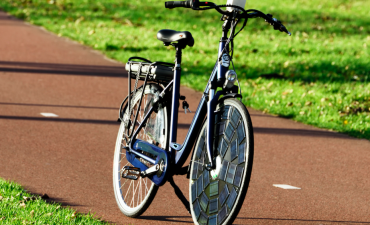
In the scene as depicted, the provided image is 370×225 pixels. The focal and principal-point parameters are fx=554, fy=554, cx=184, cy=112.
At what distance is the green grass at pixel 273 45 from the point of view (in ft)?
28.7

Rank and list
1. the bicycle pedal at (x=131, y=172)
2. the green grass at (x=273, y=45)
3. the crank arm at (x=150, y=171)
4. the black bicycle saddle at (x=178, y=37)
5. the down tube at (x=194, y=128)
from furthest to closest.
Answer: the green grass at (x=273, y=45)
the bicycle pedal at (x=131, y=172)
the crank arm at (x=150, y=171)
the black bicycle saddle at (x=178, y=37)
the down tube at (x=194, y=128)

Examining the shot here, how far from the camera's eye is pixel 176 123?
12.8 ft

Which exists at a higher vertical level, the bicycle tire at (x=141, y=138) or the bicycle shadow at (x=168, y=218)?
the bicycle tire at (x=141, y=138)

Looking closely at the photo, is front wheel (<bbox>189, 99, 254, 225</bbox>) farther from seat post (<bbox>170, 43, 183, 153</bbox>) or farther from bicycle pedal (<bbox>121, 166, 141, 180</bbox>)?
bicycle pedal (<bbox>121, 166, 141, 180</bbox>)

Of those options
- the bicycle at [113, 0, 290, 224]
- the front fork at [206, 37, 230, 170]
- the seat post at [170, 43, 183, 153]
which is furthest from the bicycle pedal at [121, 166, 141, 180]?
the front fork at [206, 37, 230, 170]

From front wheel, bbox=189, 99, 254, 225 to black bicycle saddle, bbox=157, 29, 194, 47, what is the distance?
2.00 ft

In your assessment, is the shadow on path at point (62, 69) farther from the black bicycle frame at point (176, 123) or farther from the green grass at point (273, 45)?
the black bicycle frame at point (176, 123)

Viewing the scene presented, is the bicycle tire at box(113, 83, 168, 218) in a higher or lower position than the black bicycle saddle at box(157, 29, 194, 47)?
lower

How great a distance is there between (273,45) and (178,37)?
9.72 metres

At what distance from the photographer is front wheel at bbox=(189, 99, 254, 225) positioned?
3.11 m

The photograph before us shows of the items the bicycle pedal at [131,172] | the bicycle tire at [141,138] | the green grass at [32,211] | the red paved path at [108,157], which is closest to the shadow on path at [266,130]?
the red paved path at [108,157]

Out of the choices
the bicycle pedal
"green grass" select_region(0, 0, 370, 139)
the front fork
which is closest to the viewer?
the front fork

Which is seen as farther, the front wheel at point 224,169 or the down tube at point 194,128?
the down tube at point 194,128

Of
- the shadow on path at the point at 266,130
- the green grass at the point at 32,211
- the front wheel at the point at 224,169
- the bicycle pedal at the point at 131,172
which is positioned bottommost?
the shadow on path at the point at 266,130
